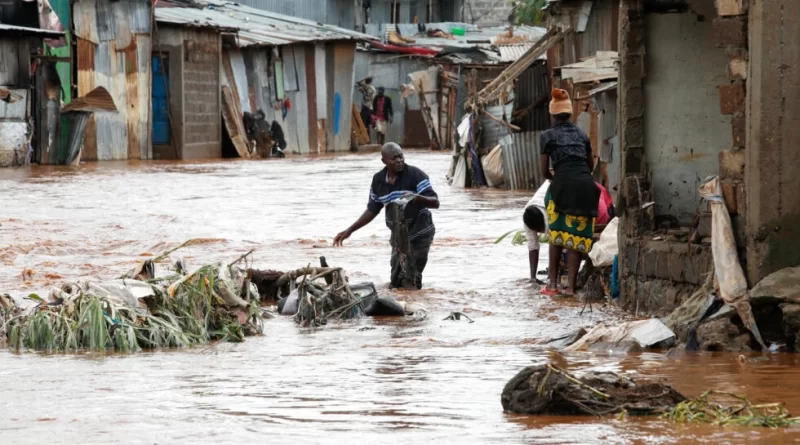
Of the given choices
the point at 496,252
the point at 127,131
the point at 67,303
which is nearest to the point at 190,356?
the point at 67,303

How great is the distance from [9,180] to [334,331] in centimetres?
1426

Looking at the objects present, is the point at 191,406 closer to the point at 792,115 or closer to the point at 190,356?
the point at 190,356

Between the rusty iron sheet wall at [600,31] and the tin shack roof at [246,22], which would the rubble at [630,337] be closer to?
the rusty iron sheet wall at [600,31]

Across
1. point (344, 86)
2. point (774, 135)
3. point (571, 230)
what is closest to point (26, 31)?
point (344, 86)

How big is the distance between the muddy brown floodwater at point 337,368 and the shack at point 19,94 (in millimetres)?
11126

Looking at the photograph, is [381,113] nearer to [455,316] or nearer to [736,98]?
[455,316]

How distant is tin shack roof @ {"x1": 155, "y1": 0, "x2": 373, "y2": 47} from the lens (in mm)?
31078

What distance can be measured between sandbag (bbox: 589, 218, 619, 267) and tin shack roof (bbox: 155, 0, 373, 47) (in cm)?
2085

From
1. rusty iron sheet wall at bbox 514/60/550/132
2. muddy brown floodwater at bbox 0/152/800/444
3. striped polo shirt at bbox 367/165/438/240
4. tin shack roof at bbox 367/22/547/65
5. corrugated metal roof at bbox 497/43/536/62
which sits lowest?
muddy brown floodwater at bbox 0/152/800/444

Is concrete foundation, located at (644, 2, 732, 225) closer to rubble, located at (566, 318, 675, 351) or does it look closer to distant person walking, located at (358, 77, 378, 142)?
rubble, located at (566, 318, 675, 351)

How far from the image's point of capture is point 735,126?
7.74 m

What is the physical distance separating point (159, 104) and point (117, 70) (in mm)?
1434

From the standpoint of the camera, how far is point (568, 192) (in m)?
9.91

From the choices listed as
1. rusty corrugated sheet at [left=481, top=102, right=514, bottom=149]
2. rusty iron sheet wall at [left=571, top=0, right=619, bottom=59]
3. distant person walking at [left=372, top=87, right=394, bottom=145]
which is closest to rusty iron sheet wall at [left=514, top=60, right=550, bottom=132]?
rusty corrugated sheet at [left=481, top=102, right=514, bottom=149]
